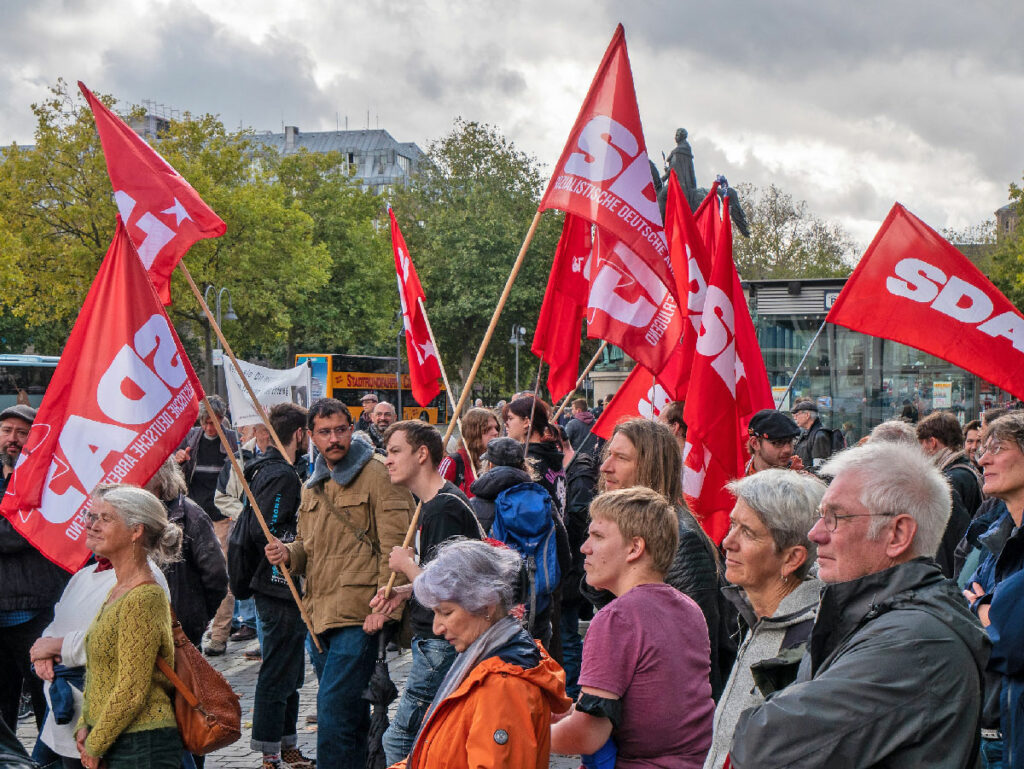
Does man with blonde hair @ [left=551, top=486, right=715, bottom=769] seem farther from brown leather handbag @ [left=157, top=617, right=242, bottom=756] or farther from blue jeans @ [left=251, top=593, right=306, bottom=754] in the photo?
blue jeans @ [left=251, top=593, right=306, bottom=754]

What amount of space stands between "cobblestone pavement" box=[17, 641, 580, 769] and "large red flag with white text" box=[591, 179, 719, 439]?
7.91ft

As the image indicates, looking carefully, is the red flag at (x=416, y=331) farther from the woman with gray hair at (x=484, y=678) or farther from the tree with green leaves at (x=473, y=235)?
the tree with green leaves at (x=473, y=235)

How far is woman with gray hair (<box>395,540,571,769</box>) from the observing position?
116 inches

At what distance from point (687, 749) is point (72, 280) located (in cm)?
2975

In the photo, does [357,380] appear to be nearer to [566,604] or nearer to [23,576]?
[566,604]

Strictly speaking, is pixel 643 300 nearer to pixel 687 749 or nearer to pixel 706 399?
pixel 706 399

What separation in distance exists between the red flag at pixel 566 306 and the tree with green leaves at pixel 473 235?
38997 mm

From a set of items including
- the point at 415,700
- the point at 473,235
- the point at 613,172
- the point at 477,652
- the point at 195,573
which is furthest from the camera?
the point at 473,235

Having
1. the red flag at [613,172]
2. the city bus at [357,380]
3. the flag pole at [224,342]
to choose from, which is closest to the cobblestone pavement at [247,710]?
the flag pole at [224,342]

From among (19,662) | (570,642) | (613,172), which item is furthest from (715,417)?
(19,662)

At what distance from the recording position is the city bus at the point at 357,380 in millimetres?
42000

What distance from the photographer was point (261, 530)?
6.11m

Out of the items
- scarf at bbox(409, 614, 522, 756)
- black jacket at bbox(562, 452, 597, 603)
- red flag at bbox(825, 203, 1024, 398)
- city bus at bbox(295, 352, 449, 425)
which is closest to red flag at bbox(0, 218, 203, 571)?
scarf at bbox(409, 614, 522, 756)

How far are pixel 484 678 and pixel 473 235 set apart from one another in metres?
46.2
